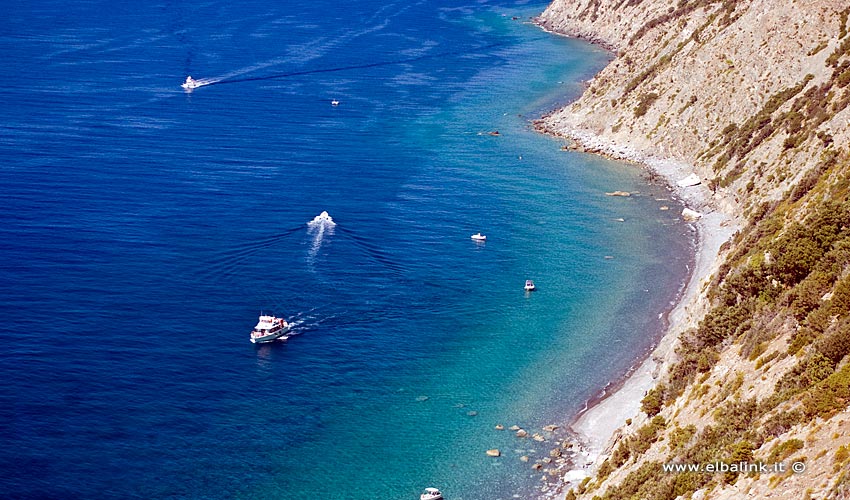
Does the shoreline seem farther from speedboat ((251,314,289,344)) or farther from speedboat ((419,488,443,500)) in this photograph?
speedboat ((251,314,289,344))

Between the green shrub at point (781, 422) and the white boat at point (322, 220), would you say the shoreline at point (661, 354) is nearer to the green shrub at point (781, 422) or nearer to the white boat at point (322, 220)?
the green shrub at point (781, 422)

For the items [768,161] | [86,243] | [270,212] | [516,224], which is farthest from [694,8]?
[86,243]

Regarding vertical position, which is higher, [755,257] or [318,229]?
[755,257]

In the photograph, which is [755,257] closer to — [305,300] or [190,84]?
[305,300]

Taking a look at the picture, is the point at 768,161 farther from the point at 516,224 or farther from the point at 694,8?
the point at 694,8

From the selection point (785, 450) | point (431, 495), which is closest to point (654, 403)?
point (431, 495)

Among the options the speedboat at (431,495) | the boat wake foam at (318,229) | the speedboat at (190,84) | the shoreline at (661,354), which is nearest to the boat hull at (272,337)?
the boat wake foam at (318,229)
